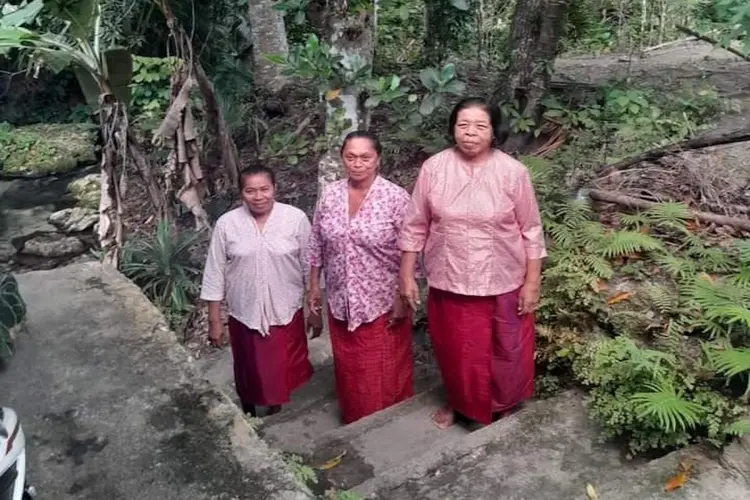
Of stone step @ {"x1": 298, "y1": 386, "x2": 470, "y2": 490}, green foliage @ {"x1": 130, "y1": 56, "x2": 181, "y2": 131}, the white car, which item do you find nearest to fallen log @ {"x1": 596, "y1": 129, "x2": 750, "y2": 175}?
stone step @ {"x1": 298, "y1": 386, "x2": 470, "y2": 490}

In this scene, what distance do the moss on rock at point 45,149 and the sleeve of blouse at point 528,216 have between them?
878cm

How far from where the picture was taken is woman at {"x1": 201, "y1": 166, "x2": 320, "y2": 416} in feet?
11.2

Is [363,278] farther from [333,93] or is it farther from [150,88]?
[150,88]

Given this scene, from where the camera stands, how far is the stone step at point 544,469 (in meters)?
2.54

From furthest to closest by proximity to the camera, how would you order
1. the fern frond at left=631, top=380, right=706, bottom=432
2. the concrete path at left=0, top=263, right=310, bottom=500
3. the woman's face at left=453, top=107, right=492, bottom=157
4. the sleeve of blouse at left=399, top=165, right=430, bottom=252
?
the sleeve of blouse at left=399, top=165, right=430, bottom=252 → the woman's face at left=453, top=107, right=492, bottom=157 → the fern frond at left=631, top=380, right=706, bottom=432 → the concrete path at left=0, top=263, right=310, bottom=500

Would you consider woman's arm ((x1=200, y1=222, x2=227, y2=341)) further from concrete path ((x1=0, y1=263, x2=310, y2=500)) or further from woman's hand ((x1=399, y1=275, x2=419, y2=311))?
woman's hand ((x1=399, y1=275, x2=419, y2=311))

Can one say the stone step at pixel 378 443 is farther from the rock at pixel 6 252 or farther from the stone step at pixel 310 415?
the rock at pixel 6 252

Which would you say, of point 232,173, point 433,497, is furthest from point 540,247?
point 232,173

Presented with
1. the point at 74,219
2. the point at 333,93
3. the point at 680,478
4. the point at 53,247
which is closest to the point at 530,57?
the point at 333,93

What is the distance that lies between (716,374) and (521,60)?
351cm

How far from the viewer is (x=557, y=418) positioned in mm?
3121

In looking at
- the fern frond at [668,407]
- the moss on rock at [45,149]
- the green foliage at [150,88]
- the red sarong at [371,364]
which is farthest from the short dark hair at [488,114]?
the moss on rock at [45,149]

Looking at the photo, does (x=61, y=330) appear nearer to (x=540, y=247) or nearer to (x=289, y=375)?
(x=289, y=375)

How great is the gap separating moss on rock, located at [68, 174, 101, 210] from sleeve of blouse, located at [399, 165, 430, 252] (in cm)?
654
